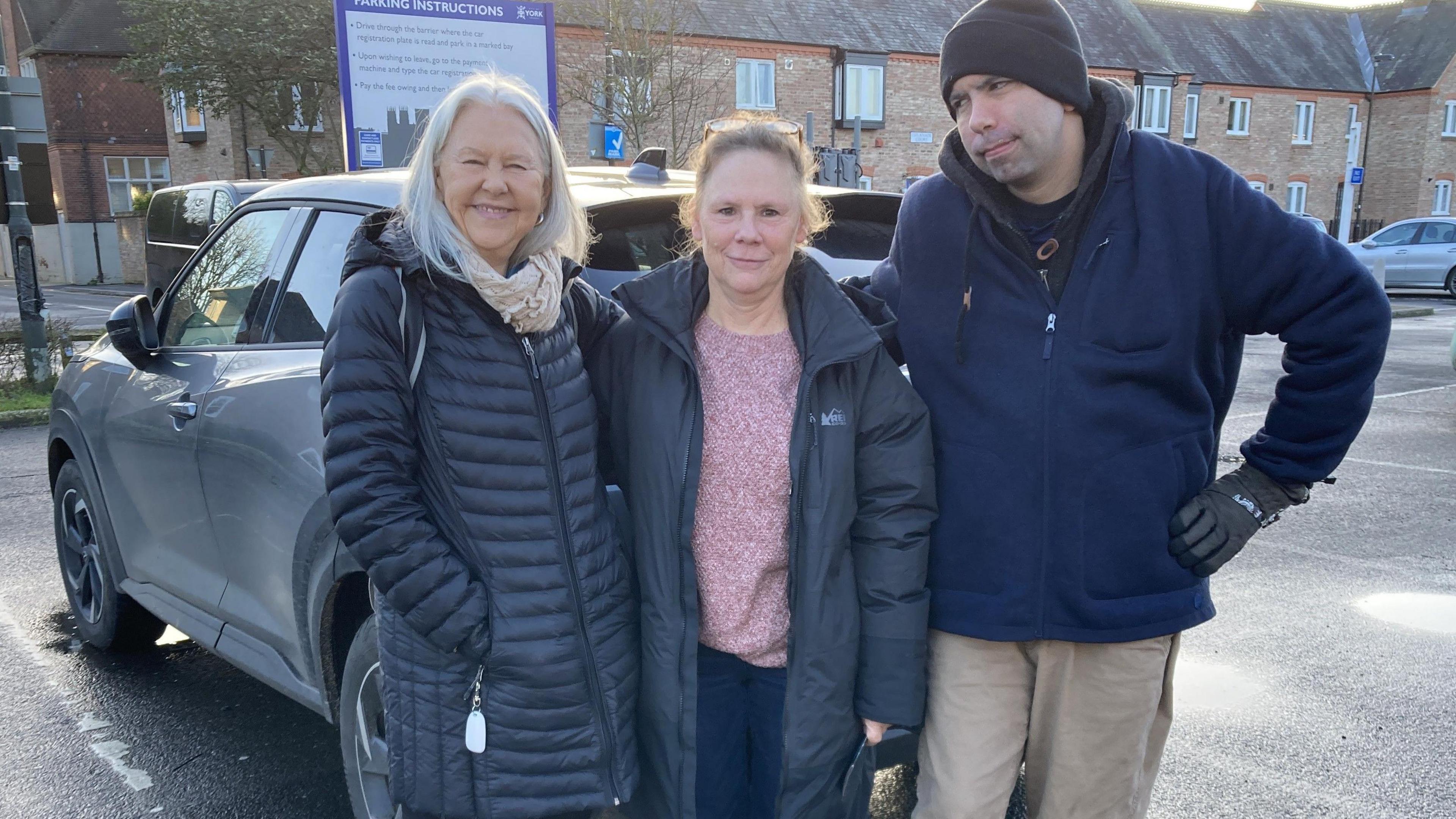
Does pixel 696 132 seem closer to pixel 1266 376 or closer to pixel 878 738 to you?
pixel 1266 376

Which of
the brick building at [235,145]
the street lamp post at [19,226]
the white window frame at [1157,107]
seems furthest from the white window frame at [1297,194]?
the street lamp post at [19,226]

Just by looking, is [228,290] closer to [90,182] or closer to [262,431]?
[262,431]

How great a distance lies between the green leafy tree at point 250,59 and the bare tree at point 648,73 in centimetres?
563

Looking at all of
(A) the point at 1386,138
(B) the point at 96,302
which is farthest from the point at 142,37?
(A) the point at 1386,138

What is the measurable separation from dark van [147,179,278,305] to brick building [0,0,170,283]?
23.5 m

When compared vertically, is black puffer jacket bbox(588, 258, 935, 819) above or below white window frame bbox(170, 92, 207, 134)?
below

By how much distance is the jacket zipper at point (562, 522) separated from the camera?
6.84 ft

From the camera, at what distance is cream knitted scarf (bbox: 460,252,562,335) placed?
2053 mm

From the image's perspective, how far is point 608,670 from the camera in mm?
2160

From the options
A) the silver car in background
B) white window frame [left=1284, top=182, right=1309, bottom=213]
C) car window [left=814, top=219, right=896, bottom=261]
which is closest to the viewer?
car window [left=814, top=219, right=896, bottom=261]

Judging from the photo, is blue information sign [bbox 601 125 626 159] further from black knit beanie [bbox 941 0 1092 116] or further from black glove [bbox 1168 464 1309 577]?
black glove [bbox 1168 464 1309 577]

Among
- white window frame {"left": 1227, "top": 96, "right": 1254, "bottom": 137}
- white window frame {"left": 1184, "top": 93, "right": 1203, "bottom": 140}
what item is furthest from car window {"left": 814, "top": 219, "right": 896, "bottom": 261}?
white window frame {"left": 1227, "top": 96, "right": 1254, "bottom": 137}

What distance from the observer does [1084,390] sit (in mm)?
2109

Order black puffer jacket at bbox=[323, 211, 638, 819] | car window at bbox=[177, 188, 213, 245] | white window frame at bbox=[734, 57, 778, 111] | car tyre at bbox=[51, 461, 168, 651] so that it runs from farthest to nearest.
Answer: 1. white window frame at bbox=[734, 57, 778, 111]
2. car window at bbox=[177, 188, 213, 245]
3. car tyre at bbox=[51, 461, 168, 651]
4. black puffer jacket at bbox=[323, 211, 638, 819]
